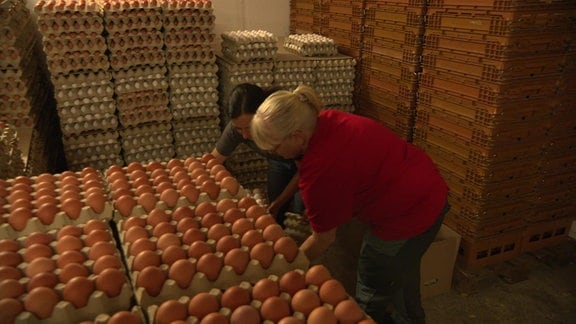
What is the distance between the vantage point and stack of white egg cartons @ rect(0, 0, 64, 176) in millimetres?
3512

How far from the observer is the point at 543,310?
2.90 meters

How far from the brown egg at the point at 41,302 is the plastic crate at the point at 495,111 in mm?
2618

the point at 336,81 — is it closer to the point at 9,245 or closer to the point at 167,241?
the point at 167,241

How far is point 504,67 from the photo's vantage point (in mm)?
2666

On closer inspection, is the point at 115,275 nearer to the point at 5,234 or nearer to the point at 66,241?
the point at 66,241

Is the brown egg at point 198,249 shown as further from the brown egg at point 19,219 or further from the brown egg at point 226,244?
the brown egg at point 19,219

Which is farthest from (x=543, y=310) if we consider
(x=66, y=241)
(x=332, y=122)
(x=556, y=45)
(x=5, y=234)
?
(x=5, y=234)

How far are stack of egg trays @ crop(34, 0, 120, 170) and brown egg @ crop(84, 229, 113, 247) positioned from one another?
239 centimetres

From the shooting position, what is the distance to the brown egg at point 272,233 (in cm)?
184

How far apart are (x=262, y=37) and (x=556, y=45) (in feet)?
8.24

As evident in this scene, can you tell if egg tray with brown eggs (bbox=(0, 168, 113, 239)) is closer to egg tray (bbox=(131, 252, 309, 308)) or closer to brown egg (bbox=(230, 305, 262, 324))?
egg tray (bbox=(131, 252, 309, 308))

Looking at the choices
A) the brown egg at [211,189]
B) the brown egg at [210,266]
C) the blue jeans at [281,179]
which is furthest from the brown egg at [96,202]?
the blue jeans at [281,179]

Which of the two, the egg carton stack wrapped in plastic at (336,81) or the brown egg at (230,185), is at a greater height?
the egg carton stack wrapped in plastic at (336,81)

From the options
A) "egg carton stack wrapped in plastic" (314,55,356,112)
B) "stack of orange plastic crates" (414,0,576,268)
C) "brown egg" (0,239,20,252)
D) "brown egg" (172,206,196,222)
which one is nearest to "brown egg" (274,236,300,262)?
"brown egg" (172,206,196,222)
